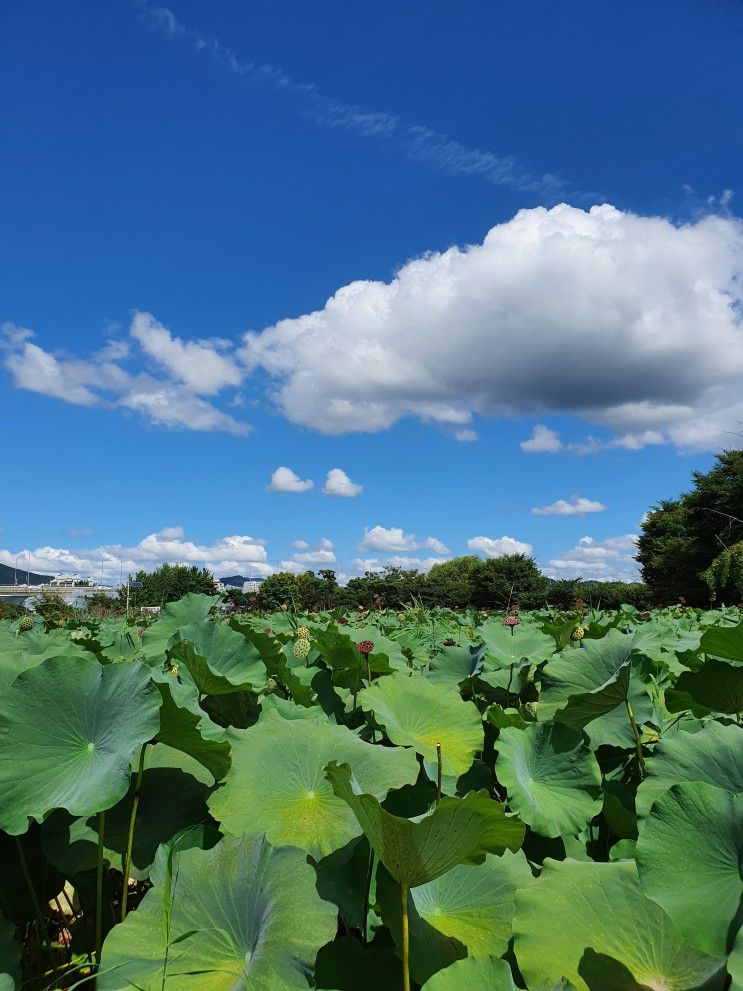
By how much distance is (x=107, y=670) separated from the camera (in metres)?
1.11

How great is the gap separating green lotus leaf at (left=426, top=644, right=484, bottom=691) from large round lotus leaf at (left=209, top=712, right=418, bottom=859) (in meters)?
1.00

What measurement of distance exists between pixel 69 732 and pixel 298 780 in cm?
37

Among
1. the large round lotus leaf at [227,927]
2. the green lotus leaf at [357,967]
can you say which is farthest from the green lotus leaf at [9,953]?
the green lotus leaf at [357,967]

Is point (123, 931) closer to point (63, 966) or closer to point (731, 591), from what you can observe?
point (63, 966)

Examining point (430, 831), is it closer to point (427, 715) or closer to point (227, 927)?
point (227, 927)

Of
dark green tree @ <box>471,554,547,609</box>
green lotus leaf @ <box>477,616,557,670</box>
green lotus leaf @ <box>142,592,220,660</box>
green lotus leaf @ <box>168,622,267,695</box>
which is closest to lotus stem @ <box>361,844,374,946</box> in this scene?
green lotus leaf @ <box>168,622,267,695</box>

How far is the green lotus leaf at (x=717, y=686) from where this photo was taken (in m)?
1.33

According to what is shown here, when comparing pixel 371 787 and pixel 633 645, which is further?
pixel 633 645

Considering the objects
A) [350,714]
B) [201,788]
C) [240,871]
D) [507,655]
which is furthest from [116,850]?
[507,655]

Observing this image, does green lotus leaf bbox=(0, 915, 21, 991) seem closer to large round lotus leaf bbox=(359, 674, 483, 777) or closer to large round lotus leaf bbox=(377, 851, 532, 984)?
large round lotus leaf bbox=(377, 851, 532, 984)

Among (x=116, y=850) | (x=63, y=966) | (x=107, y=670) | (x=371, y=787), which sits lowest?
(x=63, y=966)

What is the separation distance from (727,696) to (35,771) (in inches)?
49.3

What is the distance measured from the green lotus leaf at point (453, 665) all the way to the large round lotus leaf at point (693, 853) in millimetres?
1325

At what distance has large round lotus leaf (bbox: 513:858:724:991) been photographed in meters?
0.76
